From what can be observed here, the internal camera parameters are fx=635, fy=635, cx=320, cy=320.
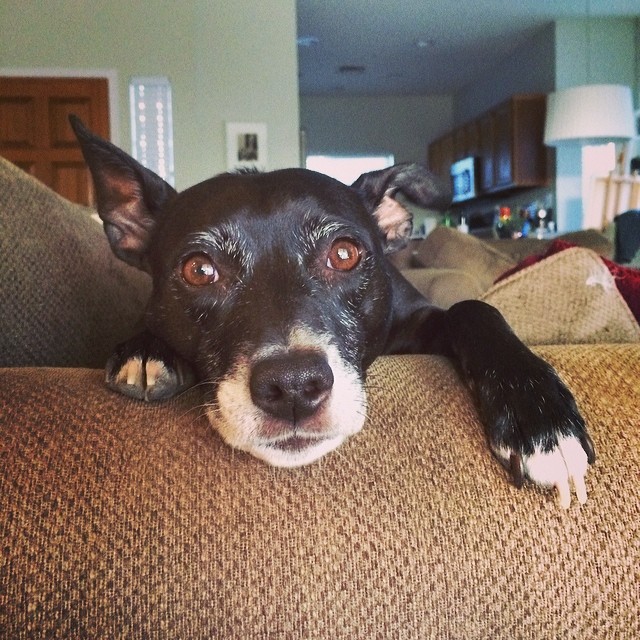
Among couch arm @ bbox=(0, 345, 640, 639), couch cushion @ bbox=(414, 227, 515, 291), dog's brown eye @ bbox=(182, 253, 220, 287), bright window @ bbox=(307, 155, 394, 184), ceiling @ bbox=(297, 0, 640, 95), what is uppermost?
ceiling @ bbox=(297, 0, 640, 95)

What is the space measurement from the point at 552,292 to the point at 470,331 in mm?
217

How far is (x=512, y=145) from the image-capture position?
821 centimetres

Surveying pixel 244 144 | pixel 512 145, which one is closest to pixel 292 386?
pixel 244 144

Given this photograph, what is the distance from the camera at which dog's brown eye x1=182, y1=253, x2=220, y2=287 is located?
123 cm

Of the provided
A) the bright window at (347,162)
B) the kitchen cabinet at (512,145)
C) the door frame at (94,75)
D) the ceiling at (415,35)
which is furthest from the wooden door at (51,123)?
the bright window at (347,162)

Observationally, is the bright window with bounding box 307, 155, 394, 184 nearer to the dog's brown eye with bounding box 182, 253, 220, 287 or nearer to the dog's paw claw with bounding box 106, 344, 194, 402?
the dog's brown eye with bounding box 182, 253, 220, 287

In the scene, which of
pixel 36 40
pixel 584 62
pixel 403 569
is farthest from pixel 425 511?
pixel 584 62

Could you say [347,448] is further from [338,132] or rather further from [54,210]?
[338,132]

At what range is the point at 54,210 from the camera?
149 cm

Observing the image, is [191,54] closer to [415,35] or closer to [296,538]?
[415,35]

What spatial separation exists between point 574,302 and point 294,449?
2.21 feet

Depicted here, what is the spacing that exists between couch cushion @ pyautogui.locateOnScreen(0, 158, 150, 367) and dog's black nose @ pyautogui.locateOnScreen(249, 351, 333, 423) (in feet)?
1.77

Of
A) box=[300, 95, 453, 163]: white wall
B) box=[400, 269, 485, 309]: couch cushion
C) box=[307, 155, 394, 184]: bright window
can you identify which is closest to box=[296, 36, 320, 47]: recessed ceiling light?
box=[300, 95, 453, 163]: white wall

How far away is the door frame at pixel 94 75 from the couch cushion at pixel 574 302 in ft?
18.2
